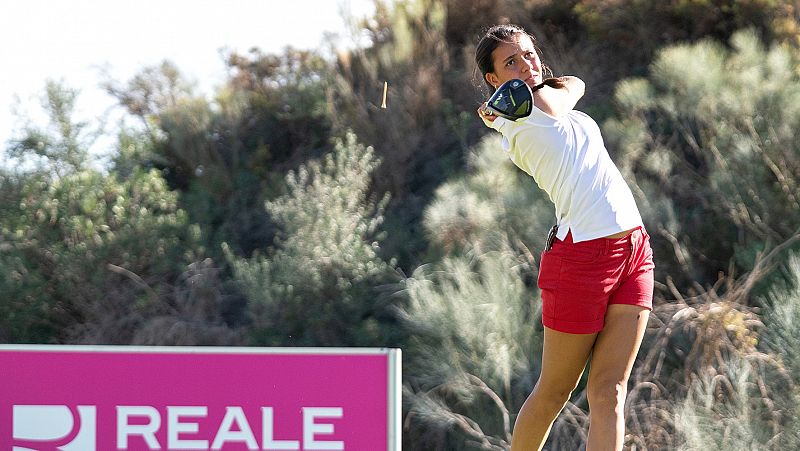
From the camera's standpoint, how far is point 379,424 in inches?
135

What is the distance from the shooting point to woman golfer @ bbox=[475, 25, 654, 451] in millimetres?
2902

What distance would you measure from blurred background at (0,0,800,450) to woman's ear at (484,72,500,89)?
371 cm

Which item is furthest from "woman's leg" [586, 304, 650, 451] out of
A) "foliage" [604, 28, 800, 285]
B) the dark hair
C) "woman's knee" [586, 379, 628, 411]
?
"foliage" [604, 28, 800, 285]

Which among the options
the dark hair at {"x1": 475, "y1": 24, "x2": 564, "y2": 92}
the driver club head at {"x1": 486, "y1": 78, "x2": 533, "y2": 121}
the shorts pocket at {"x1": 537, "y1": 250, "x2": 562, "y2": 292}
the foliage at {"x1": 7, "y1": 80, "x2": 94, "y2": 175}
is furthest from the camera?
the foliage at {"x1": 7, "y1": 80, "x2": 94, "y2": 175}

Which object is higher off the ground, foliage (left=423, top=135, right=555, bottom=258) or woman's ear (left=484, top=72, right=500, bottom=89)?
foliage (left=423, top=135, right=555, bottom=258)

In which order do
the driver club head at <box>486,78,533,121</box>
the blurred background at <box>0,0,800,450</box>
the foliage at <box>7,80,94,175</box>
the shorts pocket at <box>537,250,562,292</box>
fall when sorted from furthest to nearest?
the foliage at <box>7,80,94,175</box> → the blurred background at <box>0,0,800,450</box> → the shorts pocket at <box>537,250,562,292</box> → the driver club head at <box>486,78,533,121</box>

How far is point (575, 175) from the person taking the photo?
2908mm

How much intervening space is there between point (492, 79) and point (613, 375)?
2.91 feet

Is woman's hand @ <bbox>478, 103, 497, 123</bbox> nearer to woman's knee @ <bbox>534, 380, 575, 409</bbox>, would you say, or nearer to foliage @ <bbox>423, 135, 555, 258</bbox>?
woman's knee @ <bbox>534, 380, 575, 409</bbox>

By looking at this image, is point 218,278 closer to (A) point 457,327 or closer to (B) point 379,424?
(A) point 457,327

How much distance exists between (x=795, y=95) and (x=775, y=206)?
0.83 meters

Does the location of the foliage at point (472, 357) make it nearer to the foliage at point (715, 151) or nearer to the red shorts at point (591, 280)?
the foliage at point (715, 151)

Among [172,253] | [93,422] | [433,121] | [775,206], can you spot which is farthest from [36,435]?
[433,121]

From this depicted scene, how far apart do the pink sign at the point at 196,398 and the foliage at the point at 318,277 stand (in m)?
5.90
